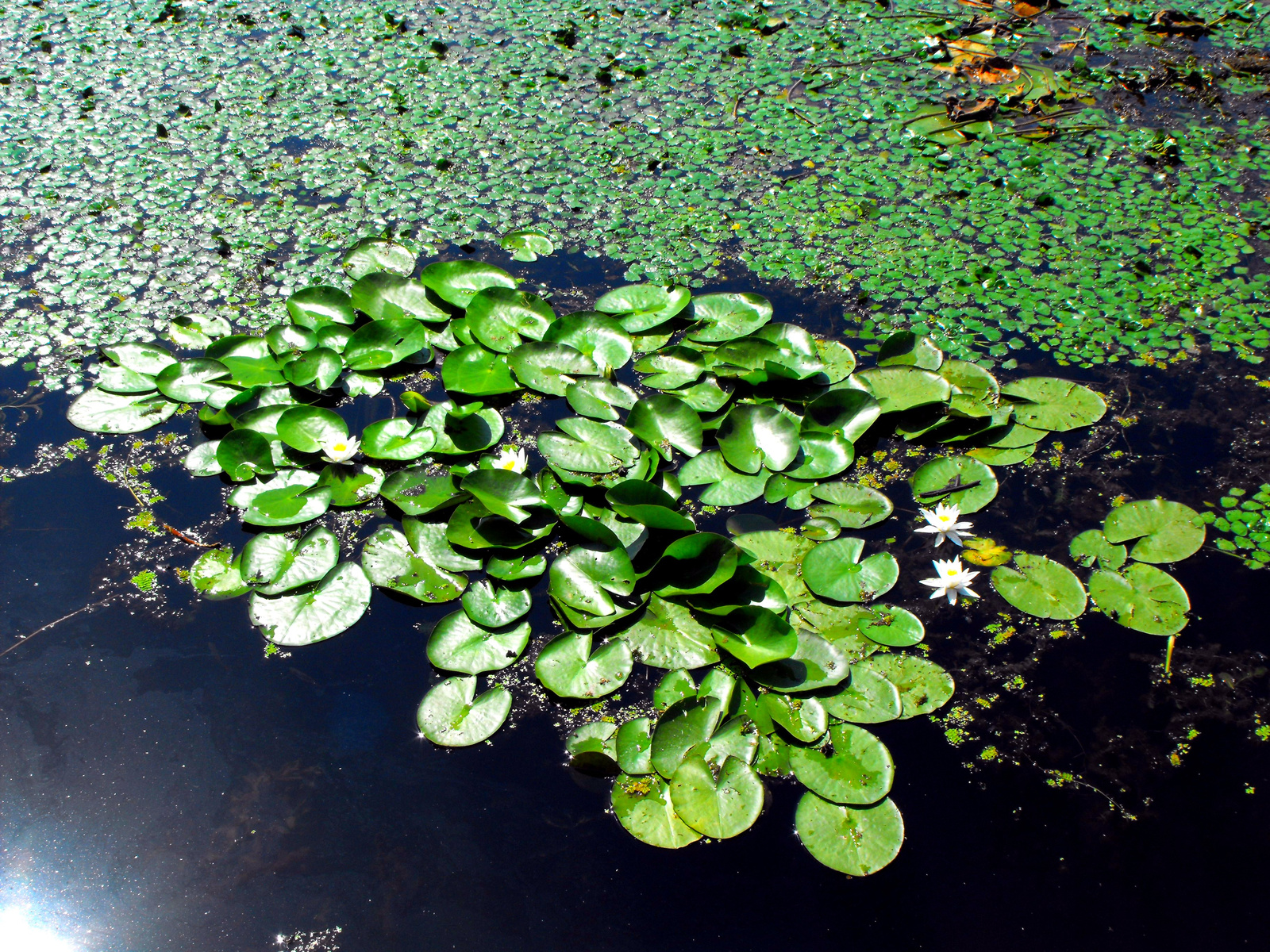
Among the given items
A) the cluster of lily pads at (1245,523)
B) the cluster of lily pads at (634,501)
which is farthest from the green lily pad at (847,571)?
the cluster of lily pads at (1245,523)

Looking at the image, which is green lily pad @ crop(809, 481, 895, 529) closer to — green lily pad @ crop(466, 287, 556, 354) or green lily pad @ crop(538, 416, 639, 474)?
green lily pad @ crop(538, 416, 639, 474)

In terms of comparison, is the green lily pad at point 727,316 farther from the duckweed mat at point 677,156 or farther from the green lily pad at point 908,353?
the green lily pad at point 908,353

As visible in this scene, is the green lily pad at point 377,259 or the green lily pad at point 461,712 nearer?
the green lily pad at point 461,712

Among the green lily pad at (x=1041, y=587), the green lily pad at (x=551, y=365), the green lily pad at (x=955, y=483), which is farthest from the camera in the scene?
the green lily pad at (x=551, y=365)

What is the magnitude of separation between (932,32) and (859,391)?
3372mm

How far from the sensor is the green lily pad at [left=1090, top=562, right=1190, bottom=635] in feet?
6.92

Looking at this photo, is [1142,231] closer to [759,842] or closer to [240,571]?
[759,842]

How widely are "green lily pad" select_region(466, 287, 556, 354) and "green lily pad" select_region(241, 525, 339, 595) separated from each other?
88 cm

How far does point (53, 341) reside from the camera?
2.98 meters

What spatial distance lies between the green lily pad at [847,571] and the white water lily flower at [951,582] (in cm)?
10

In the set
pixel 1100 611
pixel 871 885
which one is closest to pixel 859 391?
pixel 1100 611

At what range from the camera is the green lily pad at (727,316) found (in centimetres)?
285

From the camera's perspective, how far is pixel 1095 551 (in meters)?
2.26

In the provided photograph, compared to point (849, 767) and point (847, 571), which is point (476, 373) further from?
point (849, 767)
